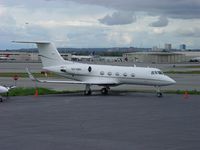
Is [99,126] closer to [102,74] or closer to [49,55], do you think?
[102,74]

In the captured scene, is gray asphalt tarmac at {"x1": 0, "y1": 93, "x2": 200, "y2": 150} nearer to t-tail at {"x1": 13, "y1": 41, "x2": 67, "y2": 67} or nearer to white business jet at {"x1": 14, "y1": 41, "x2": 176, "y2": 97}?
white business jet at {"x1": 14, "y1": 41, "x2": 176, "y2": 97}

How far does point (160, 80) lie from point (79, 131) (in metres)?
20.6

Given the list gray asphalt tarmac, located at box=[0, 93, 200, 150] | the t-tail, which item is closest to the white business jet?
the t-tail

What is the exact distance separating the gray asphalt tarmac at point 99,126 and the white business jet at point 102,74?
7937 mm

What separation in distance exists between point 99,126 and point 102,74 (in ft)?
64.5

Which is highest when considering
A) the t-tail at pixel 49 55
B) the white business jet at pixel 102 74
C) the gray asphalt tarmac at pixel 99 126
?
the t-tail at pixel 49 55

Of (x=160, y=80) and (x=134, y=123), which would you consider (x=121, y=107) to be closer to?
(x=134, y=123)

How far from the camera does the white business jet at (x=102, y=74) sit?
3794 centimetres

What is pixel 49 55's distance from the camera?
1596 inches

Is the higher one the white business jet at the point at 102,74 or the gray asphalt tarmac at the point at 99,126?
the white business jet at the point at 102,74

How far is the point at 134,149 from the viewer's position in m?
14.3

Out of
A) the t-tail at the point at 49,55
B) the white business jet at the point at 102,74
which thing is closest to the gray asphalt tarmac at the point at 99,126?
the white business jet at the point at 102,74

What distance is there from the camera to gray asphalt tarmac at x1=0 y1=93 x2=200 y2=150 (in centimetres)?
1510

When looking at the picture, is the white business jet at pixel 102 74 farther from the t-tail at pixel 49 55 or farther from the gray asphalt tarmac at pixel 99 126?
the gray asphalt tarmac at pixel 99 126
